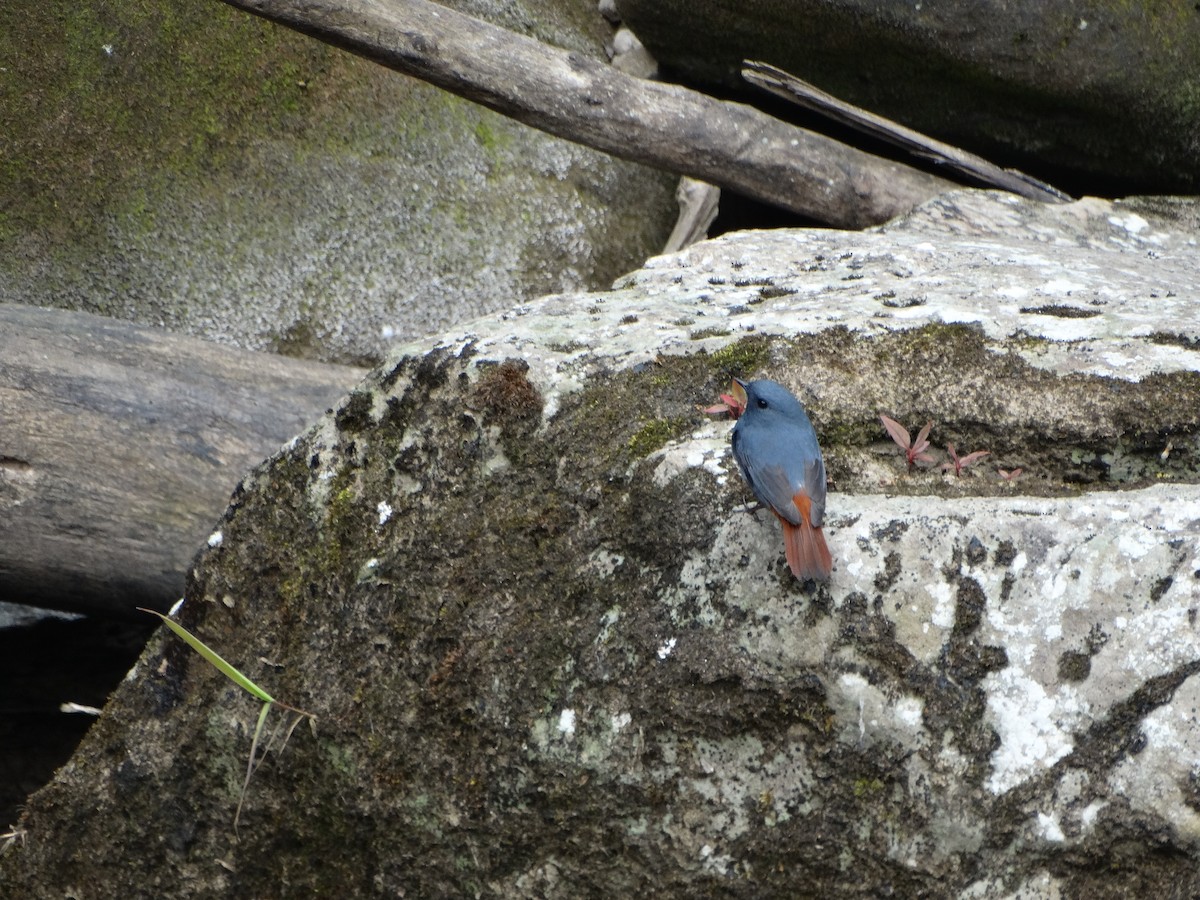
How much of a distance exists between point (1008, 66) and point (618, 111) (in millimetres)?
1709

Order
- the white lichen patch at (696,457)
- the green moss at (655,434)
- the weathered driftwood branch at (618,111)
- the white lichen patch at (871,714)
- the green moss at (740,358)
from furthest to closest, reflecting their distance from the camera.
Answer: the weathered driftwood branch at (618,111)
the green moss at (740,358)
the green moss at (655,434)
the white lichen patch at (696,457)
the white lichen patch at (871,714)

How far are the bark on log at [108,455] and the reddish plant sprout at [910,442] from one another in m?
2.37

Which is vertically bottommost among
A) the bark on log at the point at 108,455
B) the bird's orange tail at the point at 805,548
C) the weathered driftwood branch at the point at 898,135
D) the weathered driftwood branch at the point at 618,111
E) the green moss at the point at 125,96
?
the bark on log at the point at 108,455

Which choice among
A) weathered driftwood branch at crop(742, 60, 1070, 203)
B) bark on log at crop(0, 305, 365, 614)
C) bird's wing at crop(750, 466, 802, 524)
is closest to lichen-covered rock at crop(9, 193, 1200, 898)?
bird's wing at crop(750, 466, 802, 524)

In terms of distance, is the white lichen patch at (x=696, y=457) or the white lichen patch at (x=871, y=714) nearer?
the white lichen patch at (x=871, y=714)

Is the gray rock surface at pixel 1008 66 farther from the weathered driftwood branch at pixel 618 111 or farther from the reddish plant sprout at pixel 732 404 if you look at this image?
the reddish plant sprout at pixel 732 404

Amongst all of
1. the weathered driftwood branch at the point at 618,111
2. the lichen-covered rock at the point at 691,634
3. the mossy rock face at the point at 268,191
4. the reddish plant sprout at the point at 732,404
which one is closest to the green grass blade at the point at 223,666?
the lichen-covered rock at the point at 691,634

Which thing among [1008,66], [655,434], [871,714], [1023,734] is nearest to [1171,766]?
[1023,734]

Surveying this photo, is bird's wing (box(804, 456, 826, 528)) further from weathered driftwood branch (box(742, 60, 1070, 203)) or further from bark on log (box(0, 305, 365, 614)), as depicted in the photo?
weathered driftwood branch (box(742, 60, 1070, 203))

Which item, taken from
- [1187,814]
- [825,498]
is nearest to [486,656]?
[825,498]

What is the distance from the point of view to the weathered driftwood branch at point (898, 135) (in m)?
5.01

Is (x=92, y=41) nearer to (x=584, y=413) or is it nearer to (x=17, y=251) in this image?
(x=17, y=251)

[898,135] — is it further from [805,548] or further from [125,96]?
[125,96]

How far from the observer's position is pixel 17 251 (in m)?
5.36
